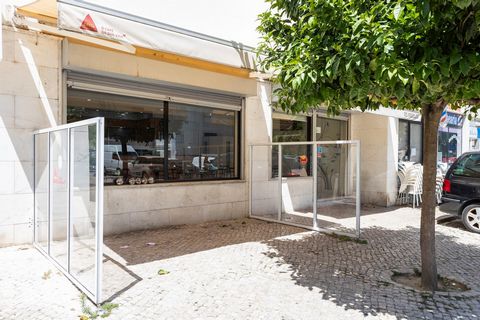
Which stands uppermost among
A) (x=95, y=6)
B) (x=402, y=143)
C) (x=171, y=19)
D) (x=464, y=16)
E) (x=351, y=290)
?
(x=171, y=19)

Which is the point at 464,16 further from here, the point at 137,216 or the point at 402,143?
the point at 402,143

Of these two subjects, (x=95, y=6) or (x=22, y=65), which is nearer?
(x=95, y=6)

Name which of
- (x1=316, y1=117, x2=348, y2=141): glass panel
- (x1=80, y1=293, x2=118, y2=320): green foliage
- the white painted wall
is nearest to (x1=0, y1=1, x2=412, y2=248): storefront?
the white painted wall

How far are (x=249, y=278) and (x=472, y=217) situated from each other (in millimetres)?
5620

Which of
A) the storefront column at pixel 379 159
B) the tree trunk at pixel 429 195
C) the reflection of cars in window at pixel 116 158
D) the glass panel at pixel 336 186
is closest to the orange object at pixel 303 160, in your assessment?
the glass panel at pixel 336 186

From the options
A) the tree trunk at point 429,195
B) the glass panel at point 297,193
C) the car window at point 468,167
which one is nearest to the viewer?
the tree trunk at point 429,195

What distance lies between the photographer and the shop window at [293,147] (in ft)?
30.5

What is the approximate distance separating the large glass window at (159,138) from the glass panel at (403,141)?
6.26 m

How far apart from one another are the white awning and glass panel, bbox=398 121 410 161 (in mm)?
7541

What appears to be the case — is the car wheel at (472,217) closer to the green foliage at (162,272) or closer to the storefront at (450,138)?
the green foliage at (162,272)

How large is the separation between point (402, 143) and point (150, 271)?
33.3ft

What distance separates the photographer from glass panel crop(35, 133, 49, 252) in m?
5.30

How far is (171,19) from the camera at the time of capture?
312 inches

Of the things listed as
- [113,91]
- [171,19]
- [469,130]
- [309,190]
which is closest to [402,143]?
[309,190]
